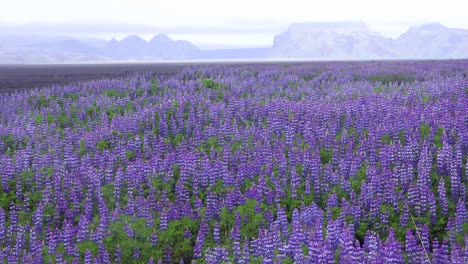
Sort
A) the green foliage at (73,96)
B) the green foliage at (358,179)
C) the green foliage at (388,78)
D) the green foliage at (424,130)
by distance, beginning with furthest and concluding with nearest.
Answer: the green foliage at (388,78) → the green foliage at (73,96) → the green foliage at (424,130) → the green foliage at (358,179)

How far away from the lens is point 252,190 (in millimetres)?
8414

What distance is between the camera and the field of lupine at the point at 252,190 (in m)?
6.75

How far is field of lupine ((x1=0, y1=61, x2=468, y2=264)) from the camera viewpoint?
6754 mm

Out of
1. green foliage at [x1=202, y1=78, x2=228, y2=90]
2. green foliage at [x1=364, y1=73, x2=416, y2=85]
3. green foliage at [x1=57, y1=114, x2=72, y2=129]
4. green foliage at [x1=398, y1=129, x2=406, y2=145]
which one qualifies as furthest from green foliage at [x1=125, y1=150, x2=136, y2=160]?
green foliage at [x1=364, y1=73, x2=416, y2=85]

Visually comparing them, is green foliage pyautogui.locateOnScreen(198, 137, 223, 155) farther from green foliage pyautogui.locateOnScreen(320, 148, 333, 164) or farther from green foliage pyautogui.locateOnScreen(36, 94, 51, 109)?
green foliage pyautogui.locateOnScreen(36, 94, 51, 109)

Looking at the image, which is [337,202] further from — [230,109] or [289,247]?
[230,109]

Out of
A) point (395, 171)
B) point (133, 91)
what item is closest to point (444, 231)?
point (395, 171)

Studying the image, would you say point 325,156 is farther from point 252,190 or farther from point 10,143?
point 10,143

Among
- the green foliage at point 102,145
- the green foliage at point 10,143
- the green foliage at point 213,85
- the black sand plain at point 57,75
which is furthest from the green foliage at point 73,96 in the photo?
the black sand plain at point 57,75

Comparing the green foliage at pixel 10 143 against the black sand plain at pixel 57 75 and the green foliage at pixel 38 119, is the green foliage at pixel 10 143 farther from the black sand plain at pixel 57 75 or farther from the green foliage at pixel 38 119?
the black sand plain at pixel 57 75

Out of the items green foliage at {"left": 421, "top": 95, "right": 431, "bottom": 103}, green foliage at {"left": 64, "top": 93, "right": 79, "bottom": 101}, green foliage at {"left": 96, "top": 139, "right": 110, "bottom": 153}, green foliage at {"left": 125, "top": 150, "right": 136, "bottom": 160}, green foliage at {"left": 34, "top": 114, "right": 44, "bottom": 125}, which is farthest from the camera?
green foliage at {"left": 64, "top": 93, "right": 79, "bottom": 101}

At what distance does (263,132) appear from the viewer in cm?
1151

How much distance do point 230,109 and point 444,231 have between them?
24.5ft

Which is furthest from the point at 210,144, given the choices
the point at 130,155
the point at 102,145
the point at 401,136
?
the point at 401,136
